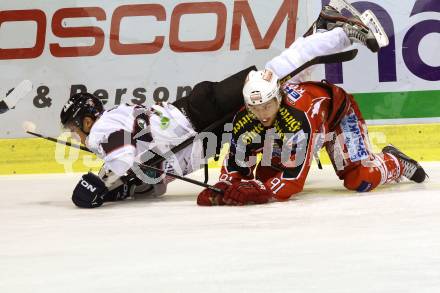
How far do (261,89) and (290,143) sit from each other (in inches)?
9.4

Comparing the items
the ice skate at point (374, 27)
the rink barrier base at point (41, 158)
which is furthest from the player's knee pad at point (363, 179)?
the rink barrier base at point (41, 158)

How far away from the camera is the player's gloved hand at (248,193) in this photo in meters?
3.56

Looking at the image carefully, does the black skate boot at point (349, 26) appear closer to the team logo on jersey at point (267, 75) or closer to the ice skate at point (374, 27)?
the ice skate at point (374, 27)

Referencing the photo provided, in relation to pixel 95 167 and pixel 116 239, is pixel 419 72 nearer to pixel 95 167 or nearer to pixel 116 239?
pixel 95 167

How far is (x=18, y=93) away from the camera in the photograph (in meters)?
5.22

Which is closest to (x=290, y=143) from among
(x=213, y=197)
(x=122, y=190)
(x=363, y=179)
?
(x=213, y=197)

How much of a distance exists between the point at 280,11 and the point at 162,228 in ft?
7.74

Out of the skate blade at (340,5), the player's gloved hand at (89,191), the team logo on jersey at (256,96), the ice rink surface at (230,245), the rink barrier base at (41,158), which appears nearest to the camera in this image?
the ice rink surface at (230,245)

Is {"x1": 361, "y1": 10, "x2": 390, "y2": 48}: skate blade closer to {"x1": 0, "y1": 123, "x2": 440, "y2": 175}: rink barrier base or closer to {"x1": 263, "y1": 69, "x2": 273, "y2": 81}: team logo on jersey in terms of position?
{"x1": 263, "y1": 69, "x2": 273, "y2": 81}: team logo on jersey

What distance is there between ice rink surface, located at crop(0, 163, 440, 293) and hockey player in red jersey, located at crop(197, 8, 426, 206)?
80mm

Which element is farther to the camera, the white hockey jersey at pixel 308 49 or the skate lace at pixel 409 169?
the skate lace at pixel 409 169

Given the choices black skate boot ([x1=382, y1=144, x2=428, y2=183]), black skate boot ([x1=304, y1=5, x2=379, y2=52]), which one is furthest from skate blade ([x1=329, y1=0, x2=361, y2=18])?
black skate boot ([x1=382, y1=144, x2=428, y2=183])

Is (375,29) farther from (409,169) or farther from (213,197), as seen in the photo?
(213,197)

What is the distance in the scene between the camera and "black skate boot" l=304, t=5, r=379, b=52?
407cm
